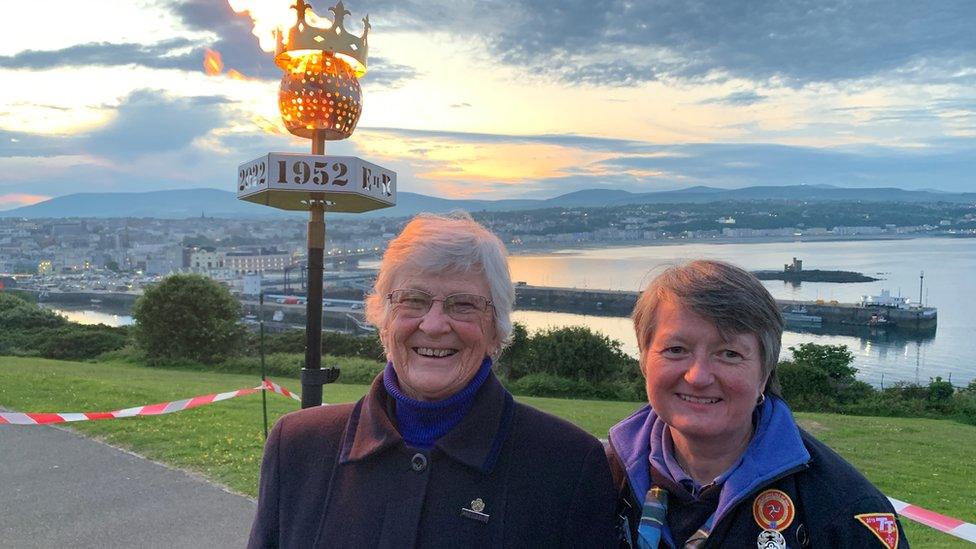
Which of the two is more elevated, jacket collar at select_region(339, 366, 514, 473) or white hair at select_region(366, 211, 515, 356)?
white hair at select_region(366, 211, 515, 356)

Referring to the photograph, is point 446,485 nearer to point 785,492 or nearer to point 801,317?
point 785,492

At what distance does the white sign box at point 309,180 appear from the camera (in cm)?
285

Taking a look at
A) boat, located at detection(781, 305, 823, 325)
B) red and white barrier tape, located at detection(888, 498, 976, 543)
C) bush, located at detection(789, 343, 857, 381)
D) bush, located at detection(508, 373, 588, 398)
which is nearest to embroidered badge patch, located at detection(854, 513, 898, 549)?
red and white barrier tape, located at detection(888, 498, 976, 543)

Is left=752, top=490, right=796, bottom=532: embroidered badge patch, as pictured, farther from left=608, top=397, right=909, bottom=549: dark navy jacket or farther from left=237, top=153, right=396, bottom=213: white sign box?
left=237, top=153, right=396, bottom=213: white sign box

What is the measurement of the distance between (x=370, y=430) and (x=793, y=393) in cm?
1694

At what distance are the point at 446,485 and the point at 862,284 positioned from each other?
8513cm

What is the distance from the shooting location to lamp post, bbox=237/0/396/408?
2891mm

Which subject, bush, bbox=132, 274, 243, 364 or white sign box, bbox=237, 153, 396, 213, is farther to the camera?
bush, bbox=132, 274, 243, 364

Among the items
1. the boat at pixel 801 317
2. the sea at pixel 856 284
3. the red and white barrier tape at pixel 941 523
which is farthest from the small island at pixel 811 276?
the red and white barrier tape at pixel 941 523

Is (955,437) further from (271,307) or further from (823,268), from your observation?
(823,268)

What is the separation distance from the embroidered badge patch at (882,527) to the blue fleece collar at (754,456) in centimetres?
16

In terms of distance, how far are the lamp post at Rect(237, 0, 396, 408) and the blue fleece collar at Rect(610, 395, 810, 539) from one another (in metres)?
1.67

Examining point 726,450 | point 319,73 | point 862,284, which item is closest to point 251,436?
point 319,73

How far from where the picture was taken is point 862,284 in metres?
75.8
